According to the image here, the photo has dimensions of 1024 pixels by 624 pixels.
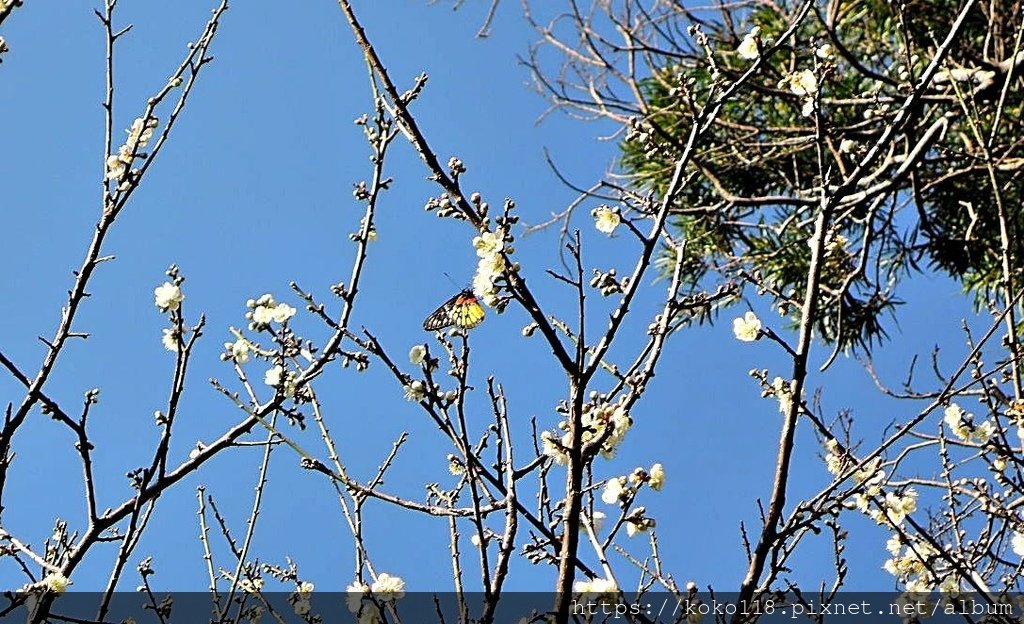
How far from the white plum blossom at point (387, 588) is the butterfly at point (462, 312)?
38 centimetres

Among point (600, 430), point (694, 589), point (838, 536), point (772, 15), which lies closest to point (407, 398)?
point (600, 430)

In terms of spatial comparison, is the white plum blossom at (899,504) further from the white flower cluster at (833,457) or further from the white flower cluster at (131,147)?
the white flower cluster at (131,147)

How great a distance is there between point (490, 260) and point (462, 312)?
20cm

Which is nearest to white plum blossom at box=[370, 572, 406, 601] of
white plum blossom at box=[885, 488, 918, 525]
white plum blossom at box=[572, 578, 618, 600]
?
white plum blossom at box=[572, 578, 618, 600]

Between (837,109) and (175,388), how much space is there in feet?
11.1

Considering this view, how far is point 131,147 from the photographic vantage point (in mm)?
1620

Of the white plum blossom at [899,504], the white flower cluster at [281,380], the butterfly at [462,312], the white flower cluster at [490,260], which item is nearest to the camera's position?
the white flower cluster at [490,260]

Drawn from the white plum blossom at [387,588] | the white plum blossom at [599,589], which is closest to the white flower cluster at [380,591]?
the white plum blossom at [387,588]

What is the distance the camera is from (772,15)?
14.6 feet

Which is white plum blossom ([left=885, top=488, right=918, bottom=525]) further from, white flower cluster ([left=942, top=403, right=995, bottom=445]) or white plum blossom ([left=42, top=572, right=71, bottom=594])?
white plum blossom ([left=42, top=572, right=71, bottom=594])

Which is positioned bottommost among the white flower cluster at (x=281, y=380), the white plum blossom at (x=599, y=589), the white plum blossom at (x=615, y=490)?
the white plum blossom at (x=599, y=589)

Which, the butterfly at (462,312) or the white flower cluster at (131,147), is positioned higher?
the white flower cluster at (131,147)

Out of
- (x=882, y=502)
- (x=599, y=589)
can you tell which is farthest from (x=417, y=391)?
(x=882, y=502)

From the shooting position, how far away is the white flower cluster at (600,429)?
1.15 metres
